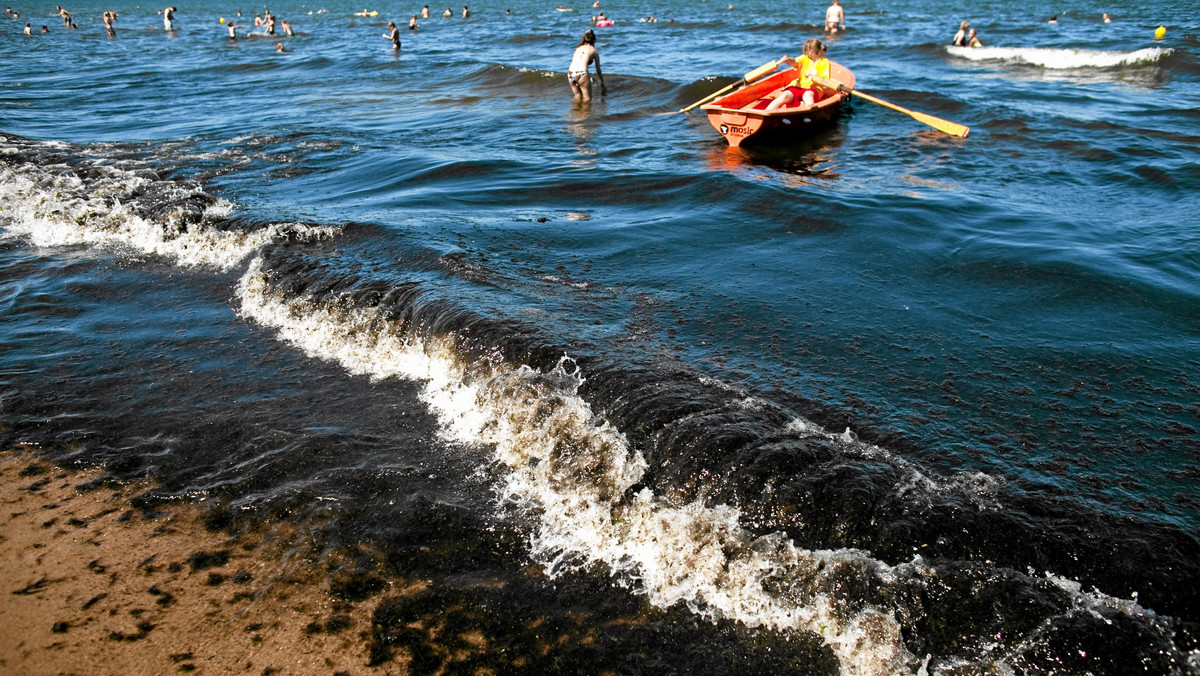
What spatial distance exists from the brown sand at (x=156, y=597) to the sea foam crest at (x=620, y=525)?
1188 mm

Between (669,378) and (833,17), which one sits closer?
(669,378)

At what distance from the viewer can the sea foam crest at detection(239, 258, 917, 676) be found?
3.71 meters

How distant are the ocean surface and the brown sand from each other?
0.19m

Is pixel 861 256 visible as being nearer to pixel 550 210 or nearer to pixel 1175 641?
pixel 550 210

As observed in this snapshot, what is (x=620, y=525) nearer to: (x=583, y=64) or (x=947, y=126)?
(x=947, y=126)

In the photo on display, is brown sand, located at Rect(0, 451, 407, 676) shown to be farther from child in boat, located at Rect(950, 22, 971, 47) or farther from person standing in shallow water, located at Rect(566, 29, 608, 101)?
child in boat, located at Rect(950, 22, 971, 47)

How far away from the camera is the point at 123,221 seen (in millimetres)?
9320

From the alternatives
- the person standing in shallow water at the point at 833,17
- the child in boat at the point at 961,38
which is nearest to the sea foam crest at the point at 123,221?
the child in boat at the point at 961,38

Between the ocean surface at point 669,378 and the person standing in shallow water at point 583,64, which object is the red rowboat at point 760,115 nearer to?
the ocean surface at point 669,378

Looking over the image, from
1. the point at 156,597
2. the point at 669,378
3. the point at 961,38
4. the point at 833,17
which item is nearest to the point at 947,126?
the point at 669,378

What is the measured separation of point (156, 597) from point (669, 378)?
330 cm

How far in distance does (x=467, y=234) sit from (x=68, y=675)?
5.93m

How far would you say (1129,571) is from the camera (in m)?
3.79

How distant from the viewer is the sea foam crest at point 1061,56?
20.1 meters
